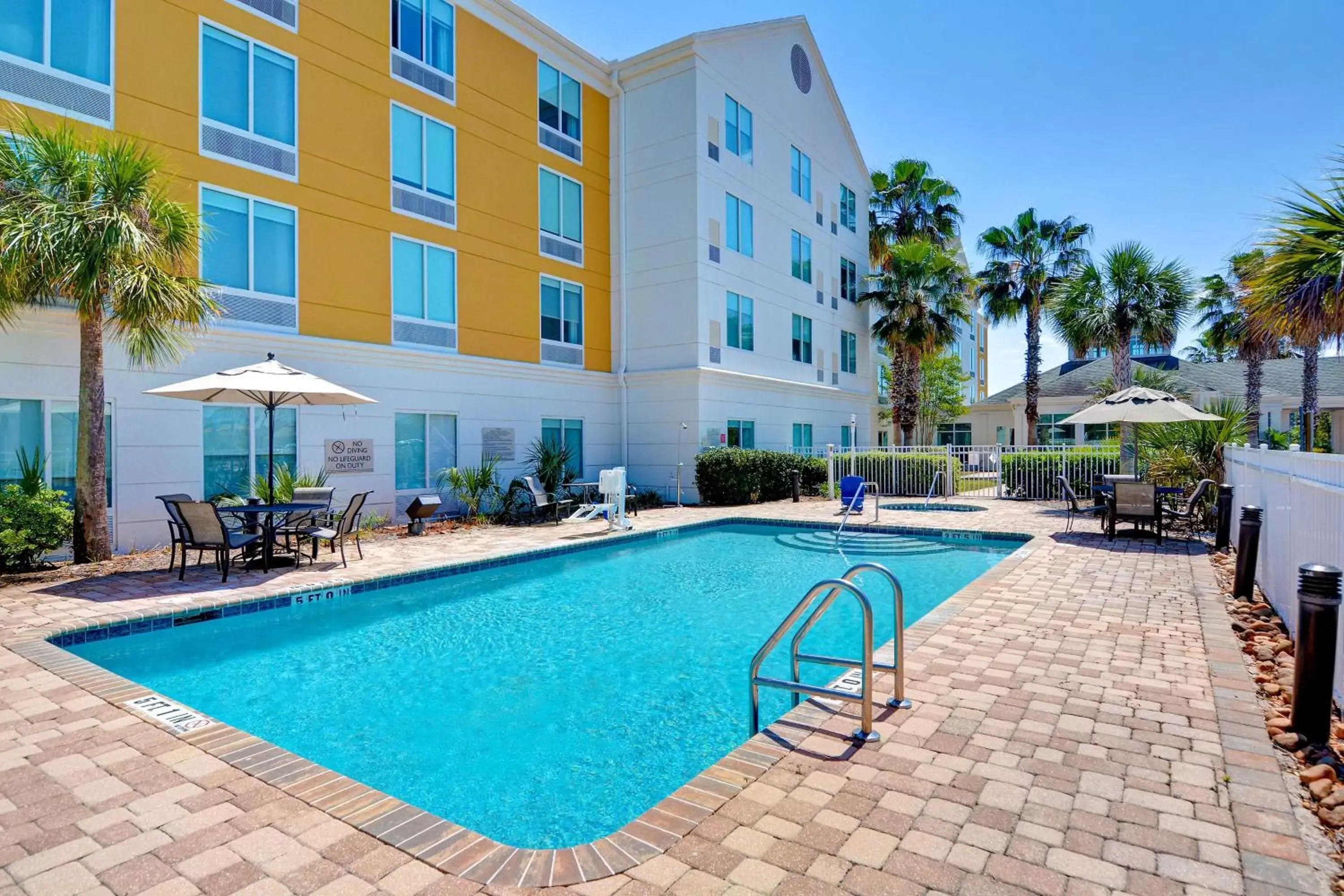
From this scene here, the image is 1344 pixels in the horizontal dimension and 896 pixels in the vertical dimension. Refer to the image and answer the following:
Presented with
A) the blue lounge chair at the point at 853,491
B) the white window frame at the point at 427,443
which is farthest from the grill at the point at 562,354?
the blue lounge chair at the point at 853,491

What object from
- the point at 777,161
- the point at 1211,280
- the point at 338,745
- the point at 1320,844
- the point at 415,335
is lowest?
the point at 338,745

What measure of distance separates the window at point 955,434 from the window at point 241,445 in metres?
34.2

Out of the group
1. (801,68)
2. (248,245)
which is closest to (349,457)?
(248,245)

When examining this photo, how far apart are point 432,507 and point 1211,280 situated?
29.2 meters

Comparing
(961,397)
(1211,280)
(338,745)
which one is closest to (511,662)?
(338,745)

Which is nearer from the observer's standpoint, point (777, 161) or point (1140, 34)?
point (1140, 34)

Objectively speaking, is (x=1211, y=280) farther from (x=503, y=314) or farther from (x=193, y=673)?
(x=193, y=673)

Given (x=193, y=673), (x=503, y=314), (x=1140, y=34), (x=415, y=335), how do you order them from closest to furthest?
(x=193, y=673), (x=1140, y=34), (x=415, y=335), (x=503, y=314)

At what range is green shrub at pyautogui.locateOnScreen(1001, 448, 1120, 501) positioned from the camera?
56.6 feet

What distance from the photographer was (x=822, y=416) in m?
25.5

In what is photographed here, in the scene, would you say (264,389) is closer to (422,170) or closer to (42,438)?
(42,438)

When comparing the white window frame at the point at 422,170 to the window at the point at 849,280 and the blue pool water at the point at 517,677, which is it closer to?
the blue pool water at the point at 517,677

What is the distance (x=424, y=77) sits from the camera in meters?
15.4

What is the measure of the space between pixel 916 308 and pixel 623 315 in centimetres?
1155
